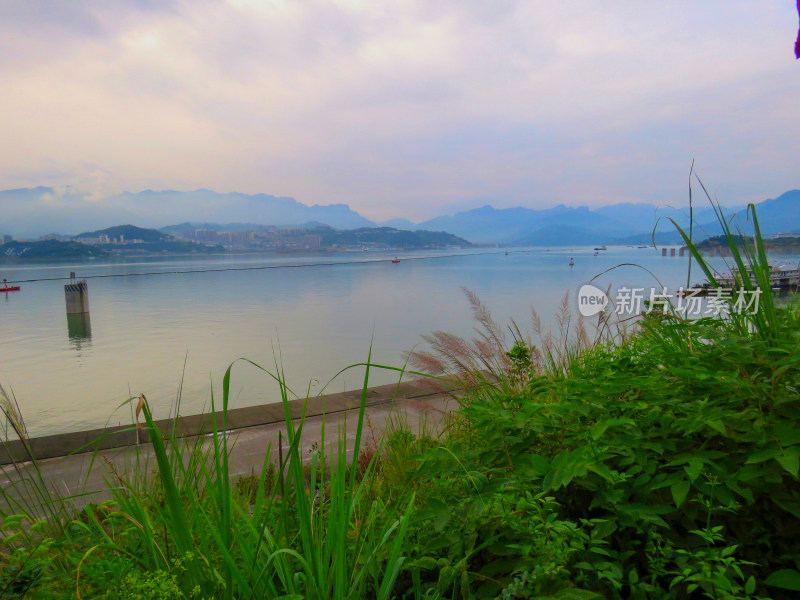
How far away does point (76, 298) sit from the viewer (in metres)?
22.6

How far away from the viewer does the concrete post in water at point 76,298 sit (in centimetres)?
2256

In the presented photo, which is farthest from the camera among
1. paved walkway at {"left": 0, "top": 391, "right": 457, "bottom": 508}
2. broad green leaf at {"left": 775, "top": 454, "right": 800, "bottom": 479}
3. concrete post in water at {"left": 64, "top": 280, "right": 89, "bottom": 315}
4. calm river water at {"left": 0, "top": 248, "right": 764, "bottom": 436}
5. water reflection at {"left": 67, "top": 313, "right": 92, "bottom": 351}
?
concrete post in water at {"left": 64, "top": 280, "right": 89, "bottom": 315}

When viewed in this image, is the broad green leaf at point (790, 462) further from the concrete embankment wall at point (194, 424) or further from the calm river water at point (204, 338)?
the concrete embankment wall at point (194, 424)

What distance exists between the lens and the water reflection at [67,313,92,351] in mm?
18359

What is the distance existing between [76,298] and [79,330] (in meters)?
2.17

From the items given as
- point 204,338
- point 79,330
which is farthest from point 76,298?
point 204,338

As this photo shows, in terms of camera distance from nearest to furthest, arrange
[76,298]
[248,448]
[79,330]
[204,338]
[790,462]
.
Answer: [790,462] < [248,448] < [204,338] < [79,330] < [76,298]

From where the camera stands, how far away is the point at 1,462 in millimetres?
3547

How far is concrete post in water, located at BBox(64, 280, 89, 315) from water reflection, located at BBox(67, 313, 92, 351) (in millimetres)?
216

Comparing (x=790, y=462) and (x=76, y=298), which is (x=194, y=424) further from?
(x=76, y=298)

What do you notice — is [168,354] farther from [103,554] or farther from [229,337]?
[103,554]

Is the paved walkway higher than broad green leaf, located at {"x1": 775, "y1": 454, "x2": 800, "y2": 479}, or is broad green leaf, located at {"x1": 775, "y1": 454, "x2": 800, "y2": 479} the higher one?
broad green leaf, located at {"x1": 775, "y1": 454, "x2": 800, "y2": 479}

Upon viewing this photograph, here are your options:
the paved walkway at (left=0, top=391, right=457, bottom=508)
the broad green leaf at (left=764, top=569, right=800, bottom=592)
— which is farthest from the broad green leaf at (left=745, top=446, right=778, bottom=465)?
the paved walkway at (left=0, top=391, right=457, bottom=508)

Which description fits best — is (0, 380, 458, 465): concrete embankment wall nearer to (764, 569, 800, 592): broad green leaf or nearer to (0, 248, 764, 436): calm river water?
(0, 248, 764, 436): calm river water
